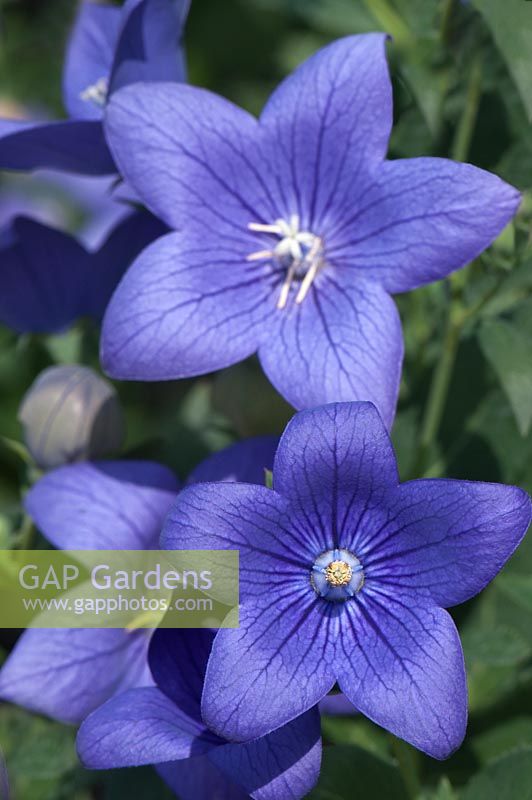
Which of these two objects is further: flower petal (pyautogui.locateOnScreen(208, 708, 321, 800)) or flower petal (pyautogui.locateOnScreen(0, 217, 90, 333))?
flower petal (pyautogui.locateOnScreen(0, 217, 90, 333))

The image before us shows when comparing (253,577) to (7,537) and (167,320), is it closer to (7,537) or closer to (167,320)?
(167,320)

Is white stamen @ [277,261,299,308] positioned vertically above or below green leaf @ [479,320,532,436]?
above

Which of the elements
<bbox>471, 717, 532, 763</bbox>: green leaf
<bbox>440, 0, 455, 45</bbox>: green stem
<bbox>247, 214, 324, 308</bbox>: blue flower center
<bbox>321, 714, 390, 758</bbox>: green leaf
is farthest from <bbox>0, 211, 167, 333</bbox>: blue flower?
<bbox>471, 717, 532, 763</bbox>: green leaf

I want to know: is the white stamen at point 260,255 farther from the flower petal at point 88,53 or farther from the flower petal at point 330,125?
the flower petal at point 88,53

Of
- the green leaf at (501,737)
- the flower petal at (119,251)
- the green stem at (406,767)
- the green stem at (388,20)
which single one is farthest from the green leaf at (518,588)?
the green stem at (388,20)

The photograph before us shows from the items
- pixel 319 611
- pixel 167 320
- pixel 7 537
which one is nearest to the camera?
pixel 319 611

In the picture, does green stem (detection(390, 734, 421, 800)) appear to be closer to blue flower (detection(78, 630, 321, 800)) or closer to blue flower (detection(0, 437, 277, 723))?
blue flower (detection(78, 630, 321, 800))

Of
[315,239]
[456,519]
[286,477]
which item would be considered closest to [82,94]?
[315,239]
